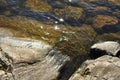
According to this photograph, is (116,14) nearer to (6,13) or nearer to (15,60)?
(6,13)

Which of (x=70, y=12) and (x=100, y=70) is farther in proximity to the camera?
(x=70, y=12)

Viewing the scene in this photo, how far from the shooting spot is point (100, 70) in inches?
477

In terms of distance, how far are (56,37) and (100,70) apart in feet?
12.4

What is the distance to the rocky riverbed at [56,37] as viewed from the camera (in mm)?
12406

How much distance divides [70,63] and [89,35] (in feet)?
9.67

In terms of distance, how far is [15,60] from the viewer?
494 inches

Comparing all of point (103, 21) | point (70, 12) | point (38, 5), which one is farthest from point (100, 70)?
point (38, 5)

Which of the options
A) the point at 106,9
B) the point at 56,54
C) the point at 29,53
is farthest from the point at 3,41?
the point at 106,9

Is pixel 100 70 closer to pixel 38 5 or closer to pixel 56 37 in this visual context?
pixel 56 37

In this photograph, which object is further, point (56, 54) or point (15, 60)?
point (56, 54)

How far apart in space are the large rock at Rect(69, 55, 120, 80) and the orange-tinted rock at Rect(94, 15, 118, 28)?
14.9 ft

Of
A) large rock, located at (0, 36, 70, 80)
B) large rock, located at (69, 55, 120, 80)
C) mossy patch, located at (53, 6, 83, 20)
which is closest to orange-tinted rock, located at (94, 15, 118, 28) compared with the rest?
mossy patch, located at (53, 6, 83, 20)

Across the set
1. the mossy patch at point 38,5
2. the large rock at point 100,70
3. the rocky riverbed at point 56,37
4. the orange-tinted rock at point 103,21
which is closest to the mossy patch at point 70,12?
the rocky riverbed at point 56,37

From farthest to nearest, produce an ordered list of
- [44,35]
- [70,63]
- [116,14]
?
[116,14] < [44,35] < [70,63]
